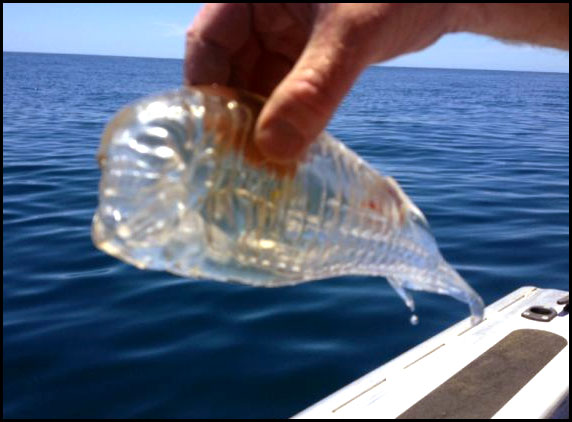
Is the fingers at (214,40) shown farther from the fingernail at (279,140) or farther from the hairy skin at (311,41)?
the fingernail at (279,140)

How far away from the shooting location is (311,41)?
4.46ft

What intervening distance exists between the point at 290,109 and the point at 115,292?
157 inches

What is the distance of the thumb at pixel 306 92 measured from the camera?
132cm

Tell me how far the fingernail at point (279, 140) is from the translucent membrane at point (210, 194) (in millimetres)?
34

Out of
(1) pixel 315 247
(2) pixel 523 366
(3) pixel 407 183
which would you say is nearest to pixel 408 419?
(2) pixel 523 366

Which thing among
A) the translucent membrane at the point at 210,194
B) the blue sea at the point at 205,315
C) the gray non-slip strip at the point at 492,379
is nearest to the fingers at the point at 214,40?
the translucent membrane at the point at 210,194

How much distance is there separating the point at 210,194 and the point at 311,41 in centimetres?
37

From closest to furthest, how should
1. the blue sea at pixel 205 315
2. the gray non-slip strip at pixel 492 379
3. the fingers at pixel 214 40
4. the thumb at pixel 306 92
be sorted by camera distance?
the thumb at pixel 306 92 → the fingers at pixel 214 40 → the gray non-slip strip at pixel 492 379 → the blue sea at pixel 205 315

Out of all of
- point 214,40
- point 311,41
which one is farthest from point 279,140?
point 214,40

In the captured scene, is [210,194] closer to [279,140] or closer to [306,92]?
[279,140]

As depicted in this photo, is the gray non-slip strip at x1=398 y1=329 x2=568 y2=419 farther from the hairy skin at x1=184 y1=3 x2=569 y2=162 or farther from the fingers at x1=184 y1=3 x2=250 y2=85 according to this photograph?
the fingers at x1=184 y1=3 x2=250 y2=85

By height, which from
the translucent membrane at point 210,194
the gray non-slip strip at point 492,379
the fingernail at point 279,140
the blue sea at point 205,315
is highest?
the fingernail at point 279,140

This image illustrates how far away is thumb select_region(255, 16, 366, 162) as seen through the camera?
132cm

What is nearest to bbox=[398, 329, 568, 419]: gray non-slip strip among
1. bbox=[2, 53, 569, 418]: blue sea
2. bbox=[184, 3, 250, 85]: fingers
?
bbox=[2, 53, 569, 418]: blue sea
